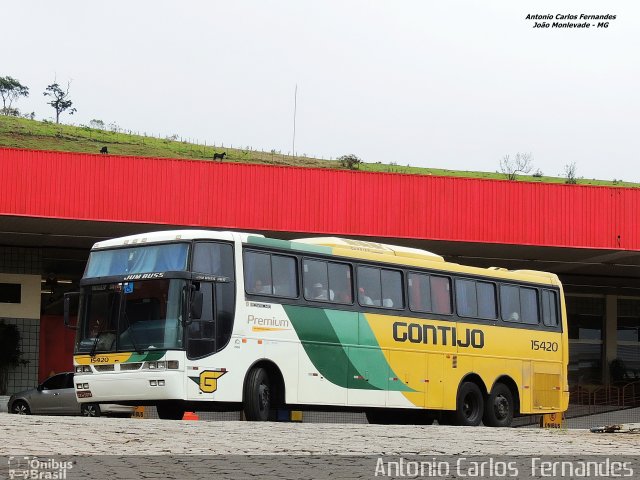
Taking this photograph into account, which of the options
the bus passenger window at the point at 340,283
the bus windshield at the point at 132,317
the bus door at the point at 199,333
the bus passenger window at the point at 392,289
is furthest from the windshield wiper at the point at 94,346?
the bus passenger window at the point at 392,289

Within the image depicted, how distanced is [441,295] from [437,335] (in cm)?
79

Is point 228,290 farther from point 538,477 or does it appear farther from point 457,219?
point 457,219

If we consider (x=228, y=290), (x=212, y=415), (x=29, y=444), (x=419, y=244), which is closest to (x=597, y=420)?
(x=419, y=244)

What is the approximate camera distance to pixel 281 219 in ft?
Answer: 105

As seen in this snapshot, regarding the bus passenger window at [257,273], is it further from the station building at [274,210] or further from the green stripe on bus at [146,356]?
the station building at [274,210]

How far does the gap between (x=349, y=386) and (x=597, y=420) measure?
19.9 meters

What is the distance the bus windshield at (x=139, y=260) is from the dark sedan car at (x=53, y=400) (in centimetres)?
1095

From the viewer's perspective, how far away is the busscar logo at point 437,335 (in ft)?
73.3

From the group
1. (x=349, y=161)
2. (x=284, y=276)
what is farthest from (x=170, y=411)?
(x=349, y=161)

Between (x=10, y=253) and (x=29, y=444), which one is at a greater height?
(x=10, y=253)

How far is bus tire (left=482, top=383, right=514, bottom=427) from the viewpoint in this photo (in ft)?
79.1

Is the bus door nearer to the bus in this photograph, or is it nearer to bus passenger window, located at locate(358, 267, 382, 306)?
the bus

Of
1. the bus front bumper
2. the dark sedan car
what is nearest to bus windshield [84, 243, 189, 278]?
the bus front bumper

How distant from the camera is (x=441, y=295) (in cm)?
2330
